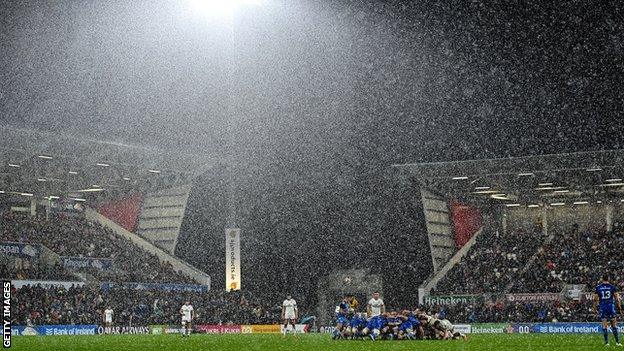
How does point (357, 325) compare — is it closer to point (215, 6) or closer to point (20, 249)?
point (215, 6)

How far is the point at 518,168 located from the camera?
5759cm

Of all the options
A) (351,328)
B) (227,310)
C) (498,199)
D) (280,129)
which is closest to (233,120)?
(280,129)

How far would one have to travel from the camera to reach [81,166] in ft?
203

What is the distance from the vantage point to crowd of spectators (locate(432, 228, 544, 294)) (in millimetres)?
60812

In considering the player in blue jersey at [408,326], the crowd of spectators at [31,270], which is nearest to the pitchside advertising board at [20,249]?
the crowd of spectators at [31,270]

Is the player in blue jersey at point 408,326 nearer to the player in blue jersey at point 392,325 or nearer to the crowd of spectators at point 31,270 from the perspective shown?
the player in blue jersey at point 392,325

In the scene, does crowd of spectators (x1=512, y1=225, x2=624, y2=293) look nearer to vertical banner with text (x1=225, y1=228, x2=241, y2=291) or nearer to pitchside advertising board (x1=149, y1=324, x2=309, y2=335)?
pitchside advertising board (x1=149, y1=324, x2=309, y2=335)

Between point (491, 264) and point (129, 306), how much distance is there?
928 inches

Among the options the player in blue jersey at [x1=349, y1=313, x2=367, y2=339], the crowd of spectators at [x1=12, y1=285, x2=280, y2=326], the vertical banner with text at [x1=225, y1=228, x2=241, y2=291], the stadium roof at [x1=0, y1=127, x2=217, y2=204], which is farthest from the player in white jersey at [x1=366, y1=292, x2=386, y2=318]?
the vertical banner with text at [x1=225, y1=228, x2=241, y2=291]

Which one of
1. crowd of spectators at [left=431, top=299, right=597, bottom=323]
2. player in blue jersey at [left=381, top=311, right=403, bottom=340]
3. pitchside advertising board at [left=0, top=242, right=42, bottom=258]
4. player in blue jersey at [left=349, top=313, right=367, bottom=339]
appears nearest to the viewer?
player in blue jersey at [left=381, top=311, right=403, bottom=340]

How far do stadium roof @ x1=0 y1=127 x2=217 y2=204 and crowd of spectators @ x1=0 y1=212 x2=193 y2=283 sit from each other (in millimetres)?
2629

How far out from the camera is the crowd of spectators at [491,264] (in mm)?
60812

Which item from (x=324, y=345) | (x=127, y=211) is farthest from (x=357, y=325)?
(x=127, y=211)

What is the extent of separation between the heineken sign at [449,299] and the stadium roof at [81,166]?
56.9 ft
